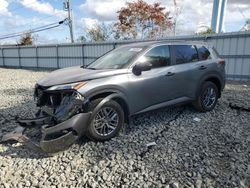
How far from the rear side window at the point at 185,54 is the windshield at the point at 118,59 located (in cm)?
95

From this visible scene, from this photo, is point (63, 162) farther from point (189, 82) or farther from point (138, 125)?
point (189, 82)

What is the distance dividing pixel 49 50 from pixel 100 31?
11.3 m

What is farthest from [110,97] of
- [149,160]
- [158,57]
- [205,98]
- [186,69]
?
[205,98]

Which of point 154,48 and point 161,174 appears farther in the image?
point 154,48

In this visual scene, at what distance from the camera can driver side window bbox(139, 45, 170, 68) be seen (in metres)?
5.01

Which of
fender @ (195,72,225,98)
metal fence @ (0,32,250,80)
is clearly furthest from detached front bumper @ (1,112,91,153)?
metal fence @ (0,32,250,80)

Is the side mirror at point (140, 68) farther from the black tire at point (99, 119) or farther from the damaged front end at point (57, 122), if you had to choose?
the damaged front end at point (57, 122)

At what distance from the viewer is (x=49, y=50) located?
22453 mm

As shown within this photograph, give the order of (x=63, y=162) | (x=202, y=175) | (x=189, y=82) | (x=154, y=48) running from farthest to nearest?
(x=189, y=82)
(x=154, y=48)
(x=63, y=162)
(x=202, y=175)

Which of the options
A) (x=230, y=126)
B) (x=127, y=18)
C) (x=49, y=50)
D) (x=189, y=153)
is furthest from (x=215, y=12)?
(x=189, y=153)

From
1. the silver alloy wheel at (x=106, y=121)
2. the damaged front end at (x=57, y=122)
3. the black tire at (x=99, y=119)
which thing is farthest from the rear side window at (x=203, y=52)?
the damaged front end at (x=57, y=122)

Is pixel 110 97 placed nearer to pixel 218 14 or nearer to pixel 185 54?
pixel 185 54

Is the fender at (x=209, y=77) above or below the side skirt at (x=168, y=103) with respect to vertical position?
above

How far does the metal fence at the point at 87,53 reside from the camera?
11.6 meters
